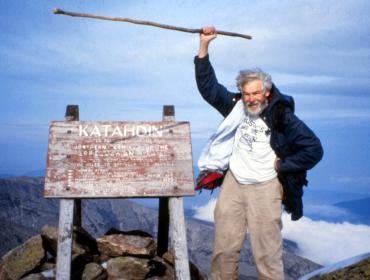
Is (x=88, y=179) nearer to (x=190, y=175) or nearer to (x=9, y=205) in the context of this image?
(x=190, y=175)

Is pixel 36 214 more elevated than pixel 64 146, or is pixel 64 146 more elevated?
pixel 64 146

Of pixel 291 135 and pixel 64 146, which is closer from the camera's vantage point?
pixel 291 135

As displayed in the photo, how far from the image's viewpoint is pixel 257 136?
641cm

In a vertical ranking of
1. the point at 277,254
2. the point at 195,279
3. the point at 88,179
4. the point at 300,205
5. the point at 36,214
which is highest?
the point at 88,179

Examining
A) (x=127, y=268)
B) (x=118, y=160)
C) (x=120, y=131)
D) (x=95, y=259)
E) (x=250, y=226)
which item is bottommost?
(x=127, y=268)

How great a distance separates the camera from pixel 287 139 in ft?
20.5

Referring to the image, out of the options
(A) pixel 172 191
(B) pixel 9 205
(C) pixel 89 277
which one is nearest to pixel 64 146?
(A) pixel 172 191

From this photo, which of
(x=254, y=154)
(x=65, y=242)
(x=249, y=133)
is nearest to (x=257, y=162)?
(x=254, y=154)

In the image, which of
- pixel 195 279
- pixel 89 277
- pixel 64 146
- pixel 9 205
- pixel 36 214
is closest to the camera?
pixel 64 146

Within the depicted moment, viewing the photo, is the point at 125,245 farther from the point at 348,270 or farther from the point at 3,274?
the point at 348,270

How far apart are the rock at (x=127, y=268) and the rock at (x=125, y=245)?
27cm

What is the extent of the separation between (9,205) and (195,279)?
183 m

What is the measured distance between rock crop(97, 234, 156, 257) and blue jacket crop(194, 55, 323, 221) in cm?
341

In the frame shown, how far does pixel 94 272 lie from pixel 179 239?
81.1 inches
